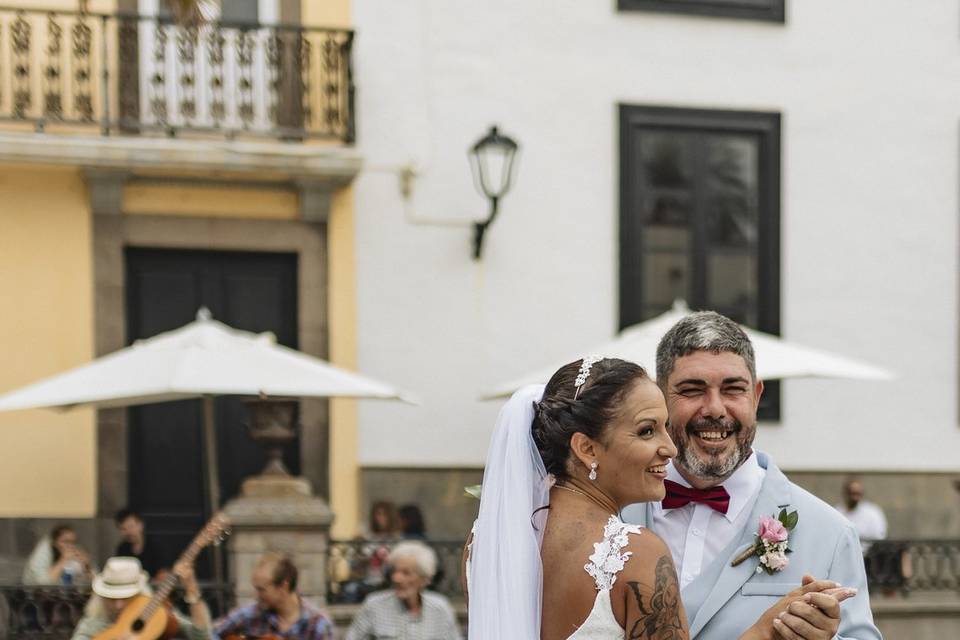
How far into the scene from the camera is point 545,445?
342 cm

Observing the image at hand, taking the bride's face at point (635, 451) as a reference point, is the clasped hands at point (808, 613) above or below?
below

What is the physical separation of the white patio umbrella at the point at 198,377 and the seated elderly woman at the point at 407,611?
5.03ft

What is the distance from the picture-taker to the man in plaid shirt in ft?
28.6

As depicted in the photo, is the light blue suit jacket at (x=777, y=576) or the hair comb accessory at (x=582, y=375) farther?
the light blue suit jacket at (x=777, y=576)

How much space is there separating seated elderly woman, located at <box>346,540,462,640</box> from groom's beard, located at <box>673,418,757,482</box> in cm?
576

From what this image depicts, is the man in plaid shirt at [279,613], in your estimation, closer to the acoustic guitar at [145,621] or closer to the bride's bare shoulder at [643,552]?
the acoustic guitar at [145,621]

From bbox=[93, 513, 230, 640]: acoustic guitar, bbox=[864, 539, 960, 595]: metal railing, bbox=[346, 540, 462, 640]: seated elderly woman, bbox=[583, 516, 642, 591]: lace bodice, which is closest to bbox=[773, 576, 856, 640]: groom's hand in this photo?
bbox=[583, 516, 642, 591]: lace bodice

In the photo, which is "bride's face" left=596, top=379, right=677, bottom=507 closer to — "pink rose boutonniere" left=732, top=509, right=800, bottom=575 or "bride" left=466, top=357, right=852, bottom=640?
"bride" left=466, top=357, right=852, bottom=640

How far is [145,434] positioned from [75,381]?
3.38 metres

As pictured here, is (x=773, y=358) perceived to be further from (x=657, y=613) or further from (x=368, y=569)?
(x=657, y=613)

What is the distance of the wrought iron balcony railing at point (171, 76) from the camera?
13.8 m

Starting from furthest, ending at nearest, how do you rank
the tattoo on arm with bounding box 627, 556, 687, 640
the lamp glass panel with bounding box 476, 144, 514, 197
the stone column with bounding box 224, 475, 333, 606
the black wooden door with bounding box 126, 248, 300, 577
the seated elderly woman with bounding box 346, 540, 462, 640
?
the black wooden door with bounding box 126, 248, 300, 577 → the lamp glass panel with bounding box 476, 144, 514, 197 → the stone column with bounding box 224, 475, 333, 606 → the seated elderly woman with bounding box 346, 540, 462, 640 → the tattoo on arm with bounding box 627, 556, 687, 640

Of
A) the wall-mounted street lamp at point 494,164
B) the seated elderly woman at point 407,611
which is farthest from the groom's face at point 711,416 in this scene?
the wall-mounted street lamp at point 494,164

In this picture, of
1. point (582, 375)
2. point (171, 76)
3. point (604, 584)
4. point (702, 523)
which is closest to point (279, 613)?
point (702, 523)
